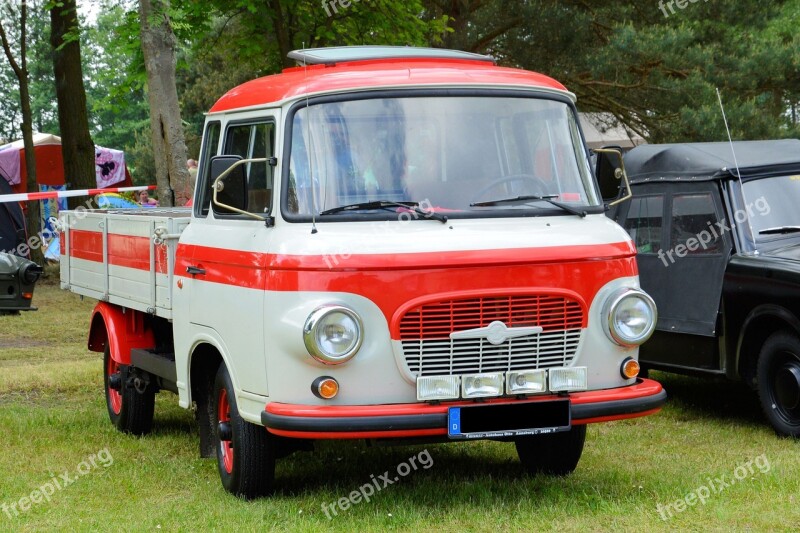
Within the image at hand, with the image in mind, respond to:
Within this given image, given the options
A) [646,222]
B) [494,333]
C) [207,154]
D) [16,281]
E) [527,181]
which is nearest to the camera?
[494,333]

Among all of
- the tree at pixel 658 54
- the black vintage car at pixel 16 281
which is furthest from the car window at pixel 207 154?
the tree at pixel 658 54

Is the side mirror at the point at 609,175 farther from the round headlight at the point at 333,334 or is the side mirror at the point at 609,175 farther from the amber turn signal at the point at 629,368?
the round headlight at the point at 333,334

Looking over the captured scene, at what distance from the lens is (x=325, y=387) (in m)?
6.05

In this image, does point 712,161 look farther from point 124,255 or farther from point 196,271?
point 124,255

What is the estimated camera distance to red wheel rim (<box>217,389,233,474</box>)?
22.9ft

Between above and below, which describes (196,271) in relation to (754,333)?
above

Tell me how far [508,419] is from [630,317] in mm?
899

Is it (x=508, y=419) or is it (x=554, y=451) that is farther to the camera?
(x=554, y=451)

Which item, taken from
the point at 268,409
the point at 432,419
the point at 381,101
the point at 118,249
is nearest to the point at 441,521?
the point at 432,419

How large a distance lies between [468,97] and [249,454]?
2.33 m

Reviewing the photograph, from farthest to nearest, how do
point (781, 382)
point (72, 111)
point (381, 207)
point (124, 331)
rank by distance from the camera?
1. point (72, 111)
2. point (124, 331)
3. point (781, 382)
4. point (381, 207)

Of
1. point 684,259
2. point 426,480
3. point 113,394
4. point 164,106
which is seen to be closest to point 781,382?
point 684,259

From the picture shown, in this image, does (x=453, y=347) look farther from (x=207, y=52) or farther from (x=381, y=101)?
(x=207, y=52)

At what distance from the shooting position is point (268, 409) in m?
6.12
